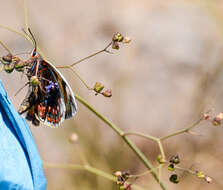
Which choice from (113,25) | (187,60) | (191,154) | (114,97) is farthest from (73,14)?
(191,154)

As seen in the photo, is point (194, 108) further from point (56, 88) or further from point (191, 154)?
point (56, 88)

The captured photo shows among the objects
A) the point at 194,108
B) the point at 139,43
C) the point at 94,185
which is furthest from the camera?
the point at 139,43

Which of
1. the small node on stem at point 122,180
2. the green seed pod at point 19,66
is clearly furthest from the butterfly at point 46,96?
the small node on stem at point 122,180

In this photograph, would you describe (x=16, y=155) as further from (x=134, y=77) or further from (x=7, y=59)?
(x=134, y=77)

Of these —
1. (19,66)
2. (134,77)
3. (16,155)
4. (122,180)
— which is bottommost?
(134,77)

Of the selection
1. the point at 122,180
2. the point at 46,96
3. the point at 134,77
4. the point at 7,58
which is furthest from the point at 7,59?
the point at 134,77

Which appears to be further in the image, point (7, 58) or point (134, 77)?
point (134, 77)
